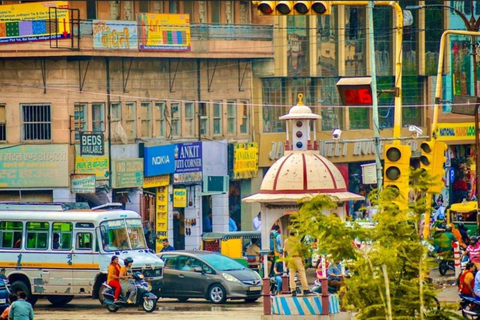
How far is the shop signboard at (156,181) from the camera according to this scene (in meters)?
48.7

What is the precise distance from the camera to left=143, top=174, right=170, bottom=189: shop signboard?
48706mm

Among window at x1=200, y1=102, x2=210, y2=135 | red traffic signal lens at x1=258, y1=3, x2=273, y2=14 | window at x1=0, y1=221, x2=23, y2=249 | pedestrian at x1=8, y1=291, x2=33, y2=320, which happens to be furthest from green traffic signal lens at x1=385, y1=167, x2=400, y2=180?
window at x1=200, y1=102, x2=210, y2=135

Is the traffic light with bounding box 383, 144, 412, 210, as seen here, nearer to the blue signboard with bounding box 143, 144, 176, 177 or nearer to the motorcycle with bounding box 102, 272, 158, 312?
the motorcycle with bounding box 102, 272, 158, 312

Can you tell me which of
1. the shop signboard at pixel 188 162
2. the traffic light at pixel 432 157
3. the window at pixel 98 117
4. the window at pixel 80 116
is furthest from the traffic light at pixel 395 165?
the shop signboard at pixel 188 162

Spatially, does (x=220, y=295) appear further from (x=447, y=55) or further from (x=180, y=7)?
(x=447, y=55)

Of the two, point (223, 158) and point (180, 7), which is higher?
point (180, 7)

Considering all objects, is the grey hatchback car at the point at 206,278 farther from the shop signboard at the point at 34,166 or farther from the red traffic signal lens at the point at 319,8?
the red traffic signal lens at the point at 319,8

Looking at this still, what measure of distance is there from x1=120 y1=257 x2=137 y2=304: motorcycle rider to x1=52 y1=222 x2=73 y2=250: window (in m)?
2.12

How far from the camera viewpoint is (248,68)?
5550 centimetres

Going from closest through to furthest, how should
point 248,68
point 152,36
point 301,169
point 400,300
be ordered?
point 400,300
point 301,169
point 152,36
point 248,68

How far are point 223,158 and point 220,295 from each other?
18920 mm

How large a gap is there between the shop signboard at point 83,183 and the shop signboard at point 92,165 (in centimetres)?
40

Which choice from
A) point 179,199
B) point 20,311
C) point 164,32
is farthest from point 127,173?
point 20,311

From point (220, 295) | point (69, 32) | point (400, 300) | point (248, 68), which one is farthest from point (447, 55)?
point (400, 300)
